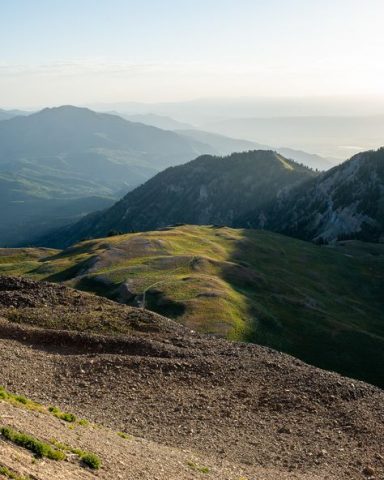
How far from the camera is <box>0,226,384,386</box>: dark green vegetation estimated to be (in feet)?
219

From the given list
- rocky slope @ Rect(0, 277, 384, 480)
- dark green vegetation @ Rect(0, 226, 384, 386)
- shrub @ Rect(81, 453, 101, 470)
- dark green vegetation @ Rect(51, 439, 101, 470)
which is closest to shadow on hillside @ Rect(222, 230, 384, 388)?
dark green vegetation @ Rect(0, 226, 384, 386)

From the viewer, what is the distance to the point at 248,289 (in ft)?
291

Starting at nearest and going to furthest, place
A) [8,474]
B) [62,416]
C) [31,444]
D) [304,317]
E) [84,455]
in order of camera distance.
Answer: [8,474]
[31,444]
[84,455]
[62,416]
[304,317]

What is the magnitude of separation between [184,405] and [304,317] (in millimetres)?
48605

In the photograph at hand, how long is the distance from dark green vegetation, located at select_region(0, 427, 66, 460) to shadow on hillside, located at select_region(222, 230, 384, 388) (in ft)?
150

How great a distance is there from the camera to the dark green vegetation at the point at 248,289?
219ft

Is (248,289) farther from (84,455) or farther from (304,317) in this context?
(84,455)

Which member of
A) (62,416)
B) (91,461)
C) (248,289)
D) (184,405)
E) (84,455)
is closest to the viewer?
(91,461)

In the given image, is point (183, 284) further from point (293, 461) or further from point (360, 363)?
point (293, 461)

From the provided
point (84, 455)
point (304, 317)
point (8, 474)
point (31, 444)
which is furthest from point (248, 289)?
point (8, 474)

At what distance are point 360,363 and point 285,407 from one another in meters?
35.0

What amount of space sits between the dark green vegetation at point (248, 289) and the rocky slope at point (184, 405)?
6037 millimetres

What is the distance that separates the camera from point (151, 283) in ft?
260

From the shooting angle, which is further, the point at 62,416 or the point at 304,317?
the point at 304,317
